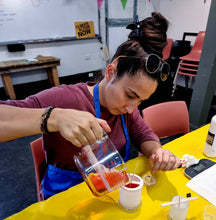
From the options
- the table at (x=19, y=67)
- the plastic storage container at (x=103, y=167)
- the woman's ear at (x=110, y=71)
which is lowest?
the table at (x=19, y=67)

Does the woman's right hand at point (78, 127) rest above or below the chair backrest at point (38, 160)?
above

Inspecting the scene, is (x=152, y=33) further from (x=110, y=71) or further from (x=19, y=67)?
(x=19, y=67)

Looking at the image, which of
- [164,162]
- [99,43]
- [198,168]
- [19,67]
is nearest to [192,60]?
[99,43]

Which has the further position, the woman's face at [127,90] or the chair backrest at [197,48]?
the chair backrest at [197,48]

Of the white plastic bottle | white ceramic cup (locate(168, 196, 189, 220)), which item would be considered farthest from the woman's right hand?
the white plastic bottle

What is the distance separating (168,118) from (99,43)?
132 inches

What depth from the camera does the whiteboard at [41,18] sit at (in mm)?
3051

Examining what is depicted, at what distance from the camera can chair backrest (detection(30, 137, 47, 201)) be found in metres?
0.90

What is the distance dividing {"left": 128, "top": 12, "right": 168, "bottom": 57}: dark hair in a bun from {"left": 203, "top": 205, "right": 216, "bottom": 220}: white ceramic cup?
2.02 ft

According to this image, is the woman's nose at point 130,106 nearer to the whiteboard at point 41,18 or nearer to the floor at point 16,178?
the floor at point 16,178

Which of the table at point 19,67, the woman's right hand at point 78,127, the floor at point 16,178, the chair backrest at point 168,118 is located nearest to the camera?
the woman's right hand at point 78,127

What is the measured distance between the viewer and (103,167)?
1.71ft

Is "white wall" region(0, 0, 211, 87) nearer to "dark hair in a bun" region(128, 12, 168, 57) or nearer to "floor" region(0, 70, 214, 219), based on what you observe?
"floor" region(0, 70, 214, 219)

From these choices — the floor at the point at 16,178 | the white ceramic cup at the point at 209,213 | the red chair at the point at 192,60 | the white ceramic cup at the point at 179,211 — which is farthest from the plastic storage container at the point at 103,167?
the red chair at the point at 192,60
